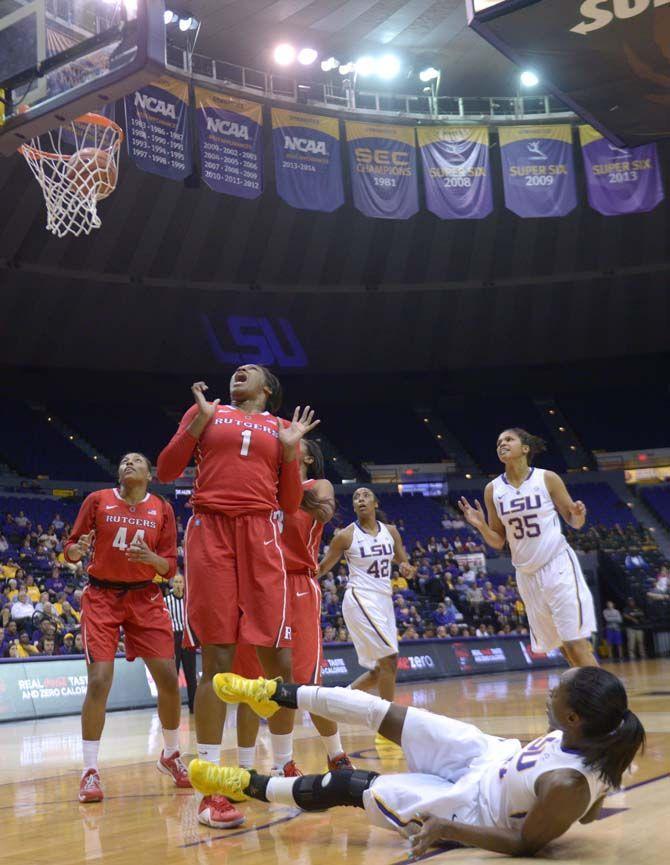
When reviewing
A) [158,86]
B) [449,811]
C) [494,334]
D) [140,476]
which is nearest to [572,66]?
[140,476]

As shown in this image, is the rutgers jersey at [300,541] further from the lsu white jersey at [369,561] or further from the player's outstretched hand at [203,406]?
the lsu white jersey at [369,561]

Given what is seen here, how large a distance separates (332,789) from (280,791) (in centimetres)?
25

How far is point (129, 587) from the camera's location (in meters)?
5.97

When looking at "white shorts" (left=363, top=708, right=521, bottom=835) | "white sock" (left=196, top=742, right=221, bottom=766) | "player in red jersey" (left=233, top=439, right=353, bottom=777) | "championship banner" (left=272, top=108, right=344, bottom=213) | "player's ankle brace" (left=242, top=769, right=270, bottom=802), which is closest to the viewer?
"white shorts" (left=363, top=708, right=521, bottom=835)

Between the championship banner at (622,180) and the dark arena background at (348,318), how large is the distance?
0.21 feet

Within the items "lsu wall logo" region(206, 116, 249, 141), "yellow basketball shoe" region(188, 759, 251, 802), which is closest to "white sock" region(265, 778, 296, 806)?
"yellow basketball shoe" region(188, 759, 251, 802)

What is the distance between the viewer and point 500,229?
27578 mm

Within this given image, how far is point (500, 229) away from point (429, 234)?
205 centimetres

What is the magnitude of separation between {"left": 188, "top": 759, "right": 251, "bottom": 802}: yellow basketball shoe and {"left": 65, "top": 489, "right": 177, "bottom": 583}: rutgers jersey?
1.94m

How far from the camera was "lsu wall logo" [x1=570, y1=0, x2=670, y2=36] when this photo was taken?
709cm

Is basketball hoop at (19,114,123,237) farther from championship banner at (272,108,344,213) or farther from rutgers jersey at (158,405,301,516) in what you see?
championship banner at (272,108,344,213)

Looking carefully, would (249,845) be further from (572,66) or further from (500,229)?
(500,229)

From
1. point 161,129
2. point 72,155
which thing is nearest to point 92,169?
point 72,155

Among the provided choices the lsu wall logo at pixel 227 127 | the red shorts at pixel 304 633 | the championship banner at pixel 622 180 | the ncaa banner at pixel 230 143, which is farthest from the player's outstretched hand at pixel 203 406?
the championship banner at pixel 622 180
